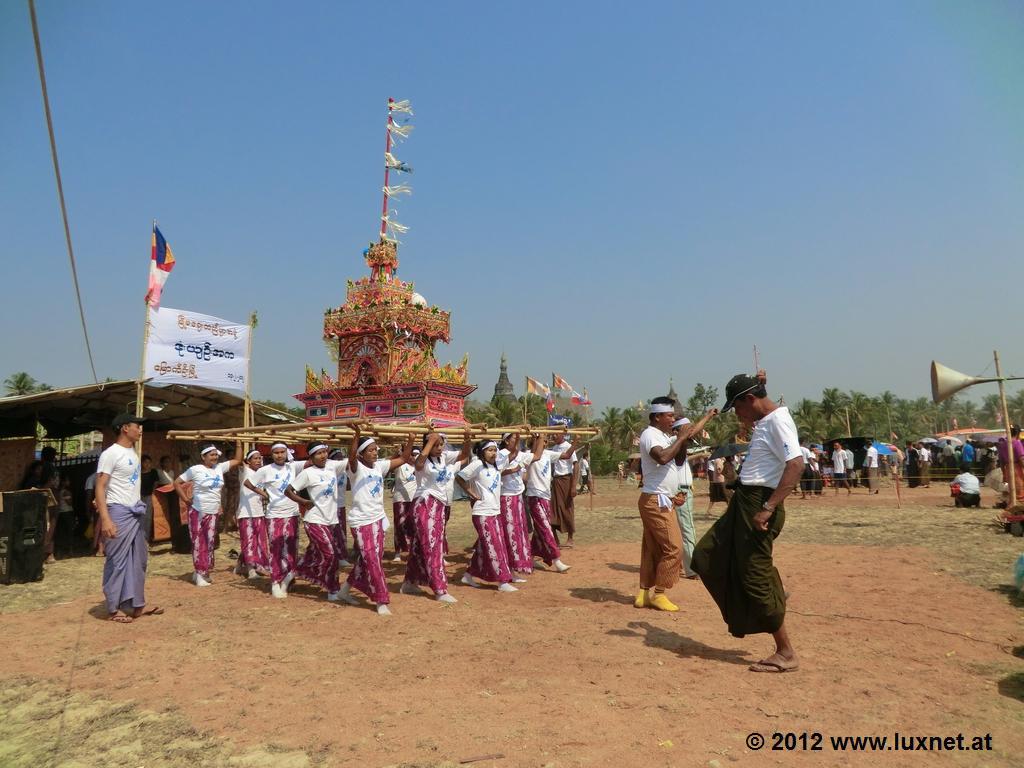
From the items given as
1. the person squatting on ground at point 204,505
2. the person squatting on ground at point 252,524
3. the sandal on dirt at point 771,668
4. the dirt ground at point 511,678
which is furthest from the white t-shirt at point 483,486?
the sandal on dirt at point 771,668

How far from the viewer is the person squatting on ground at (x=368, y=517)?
21.1 feet

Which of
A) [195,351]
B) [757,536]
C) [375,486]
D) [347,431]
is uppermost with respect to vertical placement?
[195,351]

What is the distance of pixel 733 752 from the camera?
315 centimetres

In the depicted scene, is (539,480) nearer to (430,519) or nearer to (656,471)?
(430,519)

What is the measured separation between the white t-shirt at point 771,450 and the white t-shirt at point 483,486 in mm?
3620

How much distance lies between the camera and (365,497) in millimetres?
6594

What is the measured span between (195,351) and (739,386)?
31.0ft

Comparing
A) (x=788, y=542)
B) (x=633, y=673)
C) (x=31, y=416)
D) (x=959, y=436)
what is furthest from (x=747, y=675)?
(x=959, y=436)

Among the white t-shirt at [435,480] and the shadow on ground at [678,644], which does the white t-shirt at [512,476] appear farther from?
the shadow on ground at [678,644]

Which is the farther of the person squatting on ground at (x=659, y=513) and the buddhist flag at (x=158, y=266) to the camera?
the buddhist flag at (x=158, y=266)

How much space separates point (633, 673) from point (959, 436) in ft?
127

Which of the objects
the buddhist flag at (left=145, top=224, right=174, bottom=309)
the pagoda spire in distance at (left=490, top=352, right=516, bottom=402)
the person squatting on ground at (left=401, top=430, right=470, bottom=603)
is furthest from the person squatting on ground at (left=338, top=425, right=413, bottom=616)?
the pagoda spire in distance at (left=490, top=352, right=516, bottom=402)

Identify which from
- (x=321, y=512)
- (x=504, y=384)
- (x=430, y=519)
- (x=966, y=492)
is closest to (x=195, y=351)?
(x=321, y=512)

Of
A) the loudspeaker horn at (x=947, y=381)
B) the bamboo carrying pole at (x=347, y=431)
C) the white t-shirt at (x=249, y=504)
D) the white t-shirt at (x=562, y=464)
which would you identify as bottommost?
the white t-shirt at (x=249, y=504)
